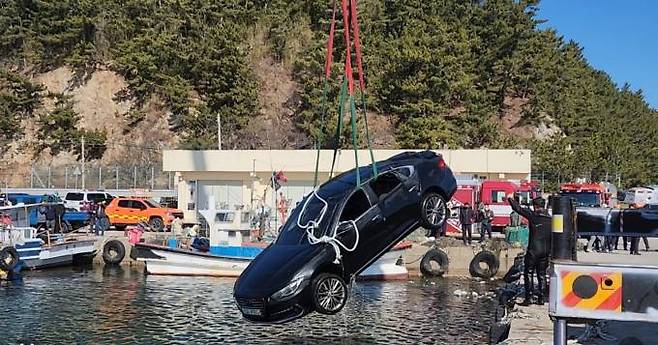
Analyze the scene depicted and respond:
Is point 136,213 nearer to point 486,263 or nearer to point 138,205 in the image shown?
point 138,205

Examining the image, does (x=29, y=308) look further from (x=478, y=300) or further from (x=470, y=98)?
(x=470, y=98)

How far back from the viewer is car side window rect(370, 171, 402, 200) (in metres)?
12.9

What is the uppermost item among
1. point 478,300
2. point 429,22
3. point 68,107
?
point 429,22

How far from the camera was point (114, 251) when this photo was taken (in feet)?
112

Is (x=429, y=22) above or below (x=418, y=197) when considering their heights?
above

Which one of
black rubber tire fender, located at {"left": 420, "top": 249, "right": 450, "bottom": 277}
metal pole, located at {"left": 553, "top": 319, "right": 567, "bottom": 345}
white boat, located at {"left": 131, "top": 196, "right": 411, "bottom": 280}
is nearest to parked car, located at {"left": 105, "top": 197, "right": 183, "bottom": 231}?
white boat, located at {"left": 131, "top": 196, "right": 411, "bottom": 280}

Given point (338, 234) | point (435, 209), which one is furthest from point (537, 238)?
point (338, 234)

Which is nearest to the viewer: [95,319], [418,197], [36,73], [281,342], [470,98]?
[418,197]

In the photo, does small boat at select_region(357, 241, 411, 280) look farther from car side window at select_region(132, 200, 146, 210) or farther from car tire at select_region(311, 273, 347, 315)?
car tire at select_region(311, 273, 347, 315)

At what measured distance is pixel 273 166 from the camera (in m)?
42.2

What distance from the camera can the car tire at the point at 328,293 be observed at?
11.5 meters

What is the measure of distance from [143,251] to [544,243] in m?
19.8

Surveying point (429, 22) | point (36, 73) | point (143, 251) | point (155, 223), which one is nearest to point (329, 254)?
point (143, 251)

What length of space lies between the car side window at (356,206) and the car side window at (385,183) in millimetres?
269
